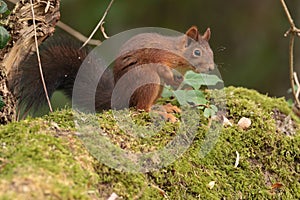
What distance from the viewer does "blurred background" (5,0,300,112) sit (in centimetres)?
674

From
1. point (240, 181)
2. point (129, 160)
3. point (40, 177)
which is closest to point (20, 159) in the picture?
point (40, 177)

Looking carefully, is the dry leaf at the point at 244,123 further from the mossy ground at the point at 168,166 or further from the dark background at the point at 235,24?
the dark background at the point at 235,24

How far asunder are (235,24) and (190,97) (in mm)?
4952

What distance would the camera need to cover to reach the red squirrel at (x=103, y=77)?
9.23ft

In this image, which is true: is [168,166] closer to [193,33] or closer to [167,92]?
[167,92]

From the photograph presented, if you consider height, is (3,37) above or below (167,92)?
above

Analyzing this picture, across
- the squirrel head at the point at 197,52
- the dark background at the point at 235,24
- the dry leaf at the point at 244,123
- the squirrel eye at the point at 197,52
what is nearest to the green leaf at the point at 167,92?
the dry leaf at the point at 244,123

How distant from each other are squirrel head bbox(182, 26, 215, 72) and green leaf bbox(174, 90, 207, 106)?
554 millimetres

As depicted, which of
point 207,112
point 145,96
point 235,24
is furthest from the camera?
point 235,24

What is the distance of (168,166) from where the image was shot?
2416mm

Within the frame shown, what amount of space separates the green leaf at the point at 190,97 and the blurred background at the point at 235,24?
3647 mm

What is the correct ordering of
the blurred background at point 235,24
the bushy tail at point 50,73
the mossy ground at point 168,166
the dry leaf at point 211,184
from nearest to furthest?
1. the mossy ground at point 168,166
2. the dry leaf at point 211,184
3. the bushy tail at point 50,73
4. the blurred background at point 235,24

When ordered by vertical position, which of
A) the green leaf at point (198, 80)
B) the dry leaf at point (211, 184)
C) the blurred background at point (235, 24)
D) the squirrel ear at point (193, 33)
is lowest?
the blurred background at point (235, 24)

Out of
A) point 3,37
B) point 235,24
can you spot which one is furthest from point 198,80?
point 235,24
